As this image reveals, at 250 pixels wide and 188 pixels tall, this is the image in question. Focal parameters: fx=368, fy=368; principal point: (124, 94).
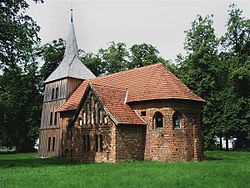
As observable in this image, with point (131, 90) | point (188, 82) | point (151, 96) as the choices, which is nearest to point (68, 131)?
point (131, 90)

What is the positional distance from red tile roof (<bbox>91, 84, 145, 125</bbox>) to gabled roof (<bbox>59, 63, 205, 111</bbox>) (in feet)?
2.56

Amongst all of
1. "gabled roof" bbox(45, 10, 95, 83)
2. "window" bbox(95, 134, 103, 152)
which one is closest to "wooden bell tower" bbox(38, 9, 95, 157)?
"gabled roof" bbox(45, 10, 95, 83)

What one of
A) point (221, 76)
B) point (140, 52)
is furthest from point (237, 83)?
point (140, 52)

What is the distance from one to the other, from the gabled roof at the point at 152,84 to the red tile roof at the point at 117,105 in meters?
0.78

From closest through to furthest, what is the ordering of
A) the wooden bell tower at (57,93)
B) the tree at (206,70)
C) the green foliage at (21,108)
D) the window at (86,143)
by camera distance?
the window at (86,143) → the wooden bell tower at (57,93) → the tree at (206,70) → the green foliage at (21,108)

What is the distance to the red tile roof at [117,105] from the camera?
2845 cm

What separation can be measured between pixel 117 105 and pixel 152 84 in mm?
3456

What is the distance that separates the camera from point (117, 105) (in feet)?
97.6

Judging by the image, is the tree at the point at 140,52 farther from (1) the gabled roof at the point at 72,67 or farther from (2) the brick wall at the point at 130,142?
(2) the brick wall at the point at 130,142

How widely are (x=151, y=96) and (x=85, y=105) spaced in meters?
5.82

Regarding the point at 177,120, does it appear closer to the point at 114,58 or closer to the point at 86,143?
the point at 86,143

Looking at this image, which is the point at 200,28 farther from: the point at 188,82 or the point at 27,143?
the point at 27,143

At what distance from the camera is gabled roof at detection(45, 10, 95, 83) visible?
139ft

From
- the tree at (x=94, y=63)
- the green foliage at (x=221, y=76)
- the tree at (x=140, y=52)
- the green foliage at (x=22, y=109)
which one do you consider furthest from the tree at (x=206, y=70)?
the green foliage at (x=22, y=109)
